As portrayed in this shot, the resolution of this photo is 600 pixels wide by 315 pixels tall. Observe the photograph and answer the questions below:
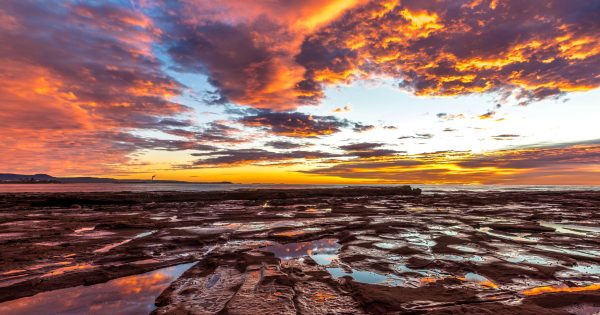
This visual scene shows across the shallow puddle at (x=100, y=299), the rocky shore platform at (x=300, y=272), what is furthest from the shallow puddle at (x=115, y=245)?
the shallow puddle at (x=100, y=299)

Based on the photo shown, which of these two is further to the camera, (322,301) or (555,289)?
(555,289)

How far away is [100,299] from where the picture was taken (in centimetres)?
634

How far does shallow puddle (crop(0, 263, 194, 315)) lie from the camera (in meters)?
5.78

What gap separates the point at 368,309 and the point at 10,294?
788 cm

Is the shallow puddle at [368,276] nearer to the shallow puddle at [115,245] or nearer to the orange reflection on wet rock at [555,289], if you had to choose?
the orange reflection on wet rock at [555,289]

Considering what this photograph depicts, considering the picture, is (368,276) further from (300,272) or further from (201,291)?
(201,291)

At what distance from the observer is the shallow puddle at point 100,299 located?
228 inches

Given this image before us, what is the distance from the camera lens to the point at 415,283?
23.5 ft

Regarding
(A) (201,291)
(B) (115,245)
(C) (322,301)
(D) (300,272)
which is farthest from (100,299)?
(B) (115,245)

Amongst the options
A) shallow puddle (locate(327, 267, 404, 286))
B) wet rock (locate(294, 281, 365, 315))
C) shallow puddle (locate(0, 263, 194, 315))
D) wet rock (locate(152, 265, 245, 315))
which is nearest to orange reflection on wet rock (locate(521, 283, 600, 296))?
shallow puddle (locate(327, 267, 404, 286))

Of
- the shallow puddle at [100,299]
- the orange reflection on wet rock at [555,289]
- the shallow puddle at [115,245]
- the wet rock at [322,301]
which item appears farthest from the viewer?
the shallow puddle at [115,245]

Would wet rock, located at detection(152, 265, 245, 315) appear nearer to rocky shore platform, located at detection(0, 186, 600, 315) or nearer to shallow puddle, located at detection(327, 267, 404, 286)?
rocky shore platform, located at detection(0, 186, 600, 315)

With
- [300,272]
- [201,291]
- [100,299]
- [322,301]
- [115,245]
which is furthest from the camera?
[115,245]

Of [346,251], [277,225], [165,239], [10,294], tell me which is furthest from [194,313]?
[277,225]
